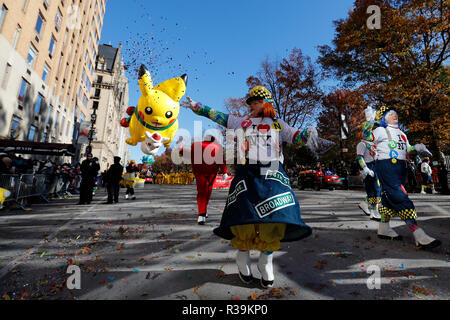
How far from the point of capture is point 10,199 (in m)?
7.65

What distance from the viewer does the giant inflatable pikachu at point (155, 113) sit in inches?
141

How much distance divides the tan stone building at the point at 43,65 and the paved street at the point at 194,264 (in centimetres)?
1748

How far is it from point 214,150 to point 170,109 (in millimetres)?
1640

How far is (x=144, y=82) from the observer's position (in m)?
3.75

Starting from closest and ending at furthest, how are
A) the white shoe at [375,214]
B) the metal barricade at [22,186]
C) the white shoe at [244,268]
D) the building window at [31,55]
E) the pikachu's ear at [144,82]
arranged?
1. the white shoe at [244,268]
2. the pikachu's ear at [144,82]
3. the white shoe at [375,214]
4. the metal barricade at [22,186]
5. the building window at [31,55]

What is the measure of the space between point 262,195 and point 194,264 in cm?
144

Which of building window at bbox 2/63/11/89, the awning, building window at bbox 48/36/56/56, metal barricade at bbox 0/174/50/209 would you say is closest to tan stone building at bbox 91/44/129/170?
building window at bbox 48/36/56/56

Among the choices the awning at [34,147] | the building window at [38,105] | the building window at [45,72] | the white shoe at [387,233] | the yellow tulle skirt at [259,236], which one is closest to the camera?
the yellow tulle skirt at [259,236]

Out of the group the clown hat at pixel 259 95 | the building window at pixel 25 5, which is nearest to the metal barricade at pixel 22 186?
the clown hat at pixel 259 95

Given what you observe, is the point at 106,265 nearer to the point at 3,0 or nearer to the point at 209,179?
the point at 209,179

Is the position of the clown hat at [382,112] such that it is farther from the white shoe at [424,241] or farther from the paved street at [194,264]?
the paved street at [194,264]

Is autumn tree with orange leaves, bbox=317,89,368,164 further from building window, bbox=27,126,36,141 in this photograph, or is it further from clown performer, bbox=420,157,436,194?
building window, bbox=27,126,36,141
